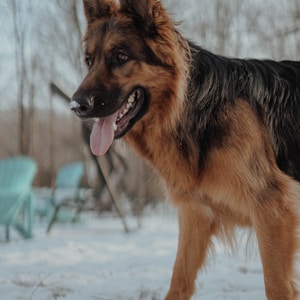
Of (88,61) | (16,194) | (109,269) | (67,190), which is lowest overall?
(67,190)

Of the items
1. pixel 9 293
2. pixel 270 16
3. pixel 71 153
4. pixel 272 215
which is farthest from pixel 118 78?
pixel 71 153

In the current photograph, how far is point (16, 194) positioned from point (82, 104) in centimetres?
689

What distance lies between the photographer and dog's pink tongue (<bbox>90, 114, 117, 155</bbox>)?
3.37 m

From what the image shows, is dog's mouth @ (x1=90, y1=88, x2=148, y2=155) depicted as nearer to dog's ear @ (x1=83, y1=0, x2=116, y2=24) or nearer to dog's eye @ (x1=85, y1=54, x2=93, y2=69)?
dog's eye @ (x1=85, y1=54, x2=93, y2=69)

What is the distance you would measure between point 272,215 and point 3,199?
7.26 m

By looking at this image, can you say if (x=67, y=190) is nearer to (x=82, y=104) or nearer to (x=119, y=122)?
(x=119, y=122)

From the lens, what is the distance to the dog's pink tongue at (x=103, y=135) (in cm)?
337

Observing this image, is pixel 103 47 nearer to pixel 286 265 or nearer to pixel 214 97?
pixel 214 97

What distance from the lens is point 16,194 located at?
9477mm

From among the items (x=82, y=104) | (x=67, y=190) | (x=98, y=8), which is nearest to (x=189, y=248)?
(x=82, y=104)

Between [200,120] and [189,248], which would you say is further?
[189,248]

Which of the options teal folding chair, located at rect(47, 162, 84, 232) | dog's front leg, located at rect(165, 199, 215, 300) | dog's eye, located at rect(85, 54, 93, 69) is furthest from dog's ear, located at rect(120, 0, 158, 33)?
teal folding chair, located at rect(47, 162, 84, 232)

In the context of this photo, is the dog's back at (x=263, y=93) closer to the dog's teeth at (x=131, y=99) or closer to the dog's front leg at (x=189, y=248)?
the dog's teeth at (x=131, y=99)

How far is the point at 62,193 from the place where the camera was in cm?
1223
